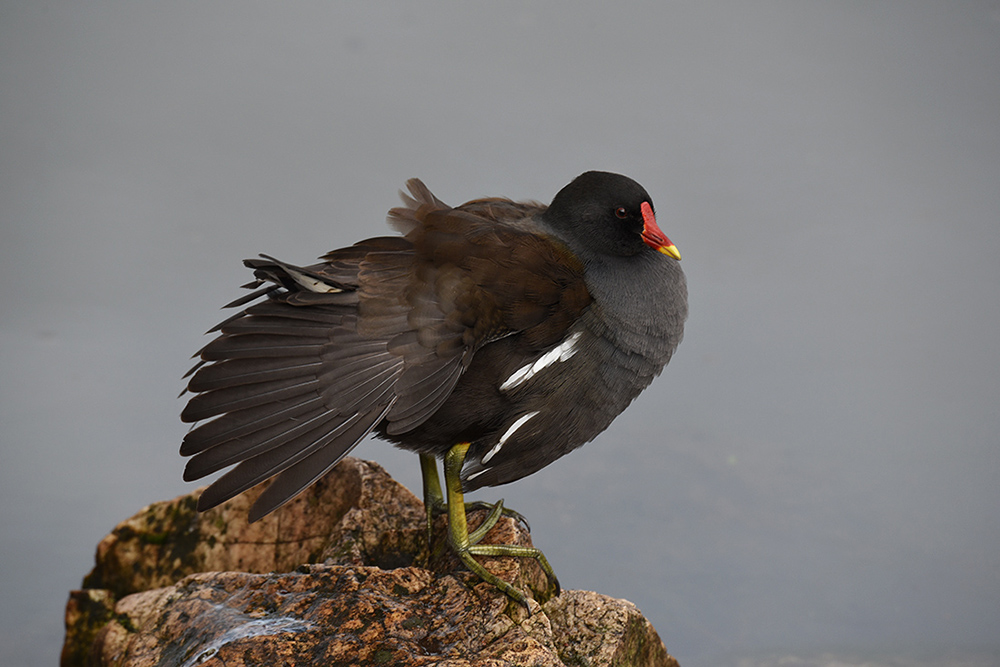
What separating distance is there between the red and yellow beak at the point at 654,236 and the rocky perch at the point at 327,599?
3.89 feet

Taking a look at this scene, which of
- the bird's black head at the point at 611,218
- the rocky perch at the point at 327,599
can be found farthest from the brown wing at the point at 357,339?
the rocky perch at the point at 327,599

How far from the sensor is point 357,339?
3.11 m

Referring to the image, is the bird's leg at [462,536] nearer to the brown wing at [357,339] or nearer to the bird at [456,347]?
the bird at [456,347]

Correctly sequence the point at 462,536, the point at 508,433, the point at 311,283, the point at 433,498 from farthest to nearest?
the point at 433,498
the point at 462,536
the point at 508,433
the point at 311,283

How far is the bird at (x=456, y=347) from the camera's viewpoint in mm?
2949

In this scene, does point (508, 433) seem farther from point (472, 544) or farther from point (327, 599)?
point (327, 599)

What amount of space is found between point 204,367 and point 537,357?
42.4 inches

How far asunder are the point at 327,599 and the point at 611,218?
65.1 inches

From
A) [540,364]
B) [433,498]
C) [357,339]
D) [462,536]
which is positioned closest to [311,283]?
[357,339]

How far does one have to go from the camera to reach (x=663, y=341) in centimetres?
345

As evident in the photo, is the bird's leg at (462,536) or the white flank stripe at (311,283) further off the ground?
the white flank stripe at (311,283)

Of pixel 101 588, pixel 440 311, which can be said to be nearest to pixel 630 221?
pixel 440 311

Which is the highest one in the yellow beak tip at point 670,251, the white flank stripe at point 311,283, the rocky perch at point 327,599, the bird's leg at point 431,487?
the yellow beak tip at point 670,251

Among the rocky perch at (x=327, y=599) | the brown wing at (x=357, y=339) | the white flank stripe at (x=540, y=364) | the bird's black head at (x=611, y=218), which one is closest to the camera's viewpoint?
the brown wing at (x=357, y=339)
